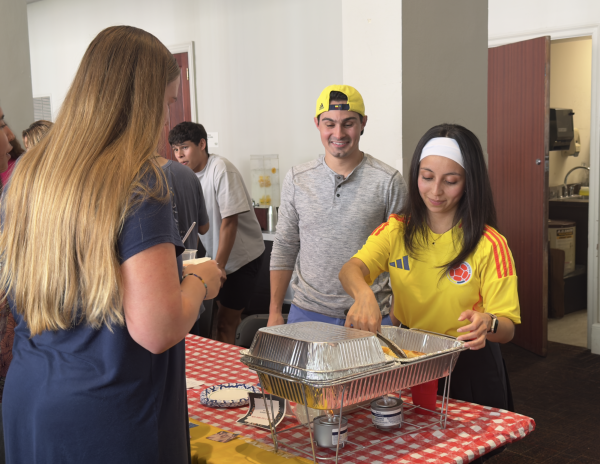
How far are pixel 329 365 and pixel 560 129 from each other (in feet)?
16.6

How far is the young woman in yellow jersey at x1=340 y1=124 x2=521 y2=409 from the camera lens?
151 cm

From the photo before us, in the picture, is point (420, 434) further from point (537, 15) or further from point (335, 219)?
point (537, 15)

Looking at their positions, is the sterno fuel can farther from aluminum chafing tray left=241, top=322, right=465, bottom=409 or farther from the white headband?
the white headband

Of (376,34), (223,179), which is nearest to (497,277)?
(376,34)

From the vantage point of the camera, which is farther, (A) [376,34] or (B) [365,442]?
(A) [376,34]

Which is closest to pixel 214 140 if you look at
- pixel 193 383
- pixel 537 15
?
pixel 537 15

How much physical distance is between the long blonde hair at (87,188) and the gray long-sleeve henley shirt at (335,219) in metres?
1.11

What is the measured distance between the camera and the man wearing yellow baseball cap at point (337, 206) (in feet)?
6.75

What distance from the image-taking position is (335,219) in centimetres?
208

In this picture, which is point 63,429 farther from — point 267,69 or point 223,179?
point 267,69

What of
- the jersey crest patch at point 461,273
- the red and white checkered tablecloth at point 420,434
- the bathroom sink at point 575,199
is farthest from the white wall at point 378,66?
the bathroom sink at point 575,199

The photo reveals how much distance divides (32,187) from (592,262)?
4.04m

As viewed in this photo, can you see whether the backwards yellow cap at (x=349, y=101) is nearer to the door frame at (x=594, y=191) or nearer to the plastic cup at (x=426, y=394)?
the plastic cup at (x=426, y=394)

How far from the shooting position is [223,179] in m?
3.44
